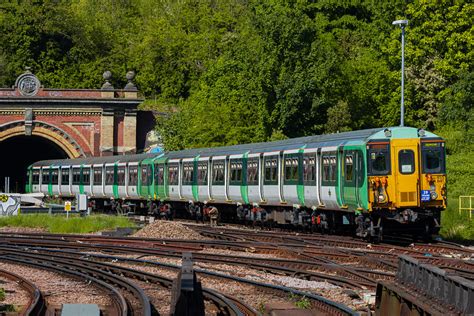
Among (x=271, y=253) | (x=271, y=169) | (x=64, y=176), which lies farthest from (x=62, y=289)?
(x=64, y=176)

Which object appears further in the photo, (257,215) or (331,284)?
(257,215)

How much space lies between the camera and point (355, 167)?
2859cm

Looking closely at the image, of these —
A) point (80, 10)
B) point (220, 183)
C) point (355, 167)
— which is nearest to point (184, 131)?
point (220, 183)

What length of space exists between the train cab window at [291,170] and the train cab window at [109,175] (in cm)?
2176

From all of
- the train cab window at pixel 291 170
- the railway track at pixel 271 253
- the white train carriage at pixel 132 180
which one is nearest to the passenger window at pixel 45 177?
→ the white train carriage at pixel 132 180

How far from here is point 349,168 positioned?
95.6 feet

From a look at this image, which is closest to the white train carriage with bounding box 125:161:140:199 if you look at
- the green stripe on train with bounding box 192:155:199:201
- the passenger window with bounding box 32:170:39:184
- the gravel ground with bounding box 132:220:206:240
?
the green stripe on train with bounding box 192:155:199:201

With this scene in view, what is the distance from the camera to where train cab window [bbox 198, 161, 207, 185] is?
141ft

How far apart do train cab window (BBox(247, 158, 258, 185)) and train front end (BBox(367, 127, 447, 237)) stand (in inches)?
375

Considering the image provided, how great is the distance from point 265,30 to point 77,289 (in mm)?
→ 43696

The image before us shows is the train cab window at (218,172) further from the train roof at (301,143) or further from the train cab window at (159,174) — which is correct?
the train cab window at (159,174)

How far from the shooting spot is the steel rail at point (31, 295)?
1652cm

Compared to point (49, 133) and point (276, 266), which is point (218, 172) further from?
point (49, 133)

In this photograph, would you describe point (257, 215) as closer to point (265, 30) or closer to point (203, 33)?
point (265, 30)
